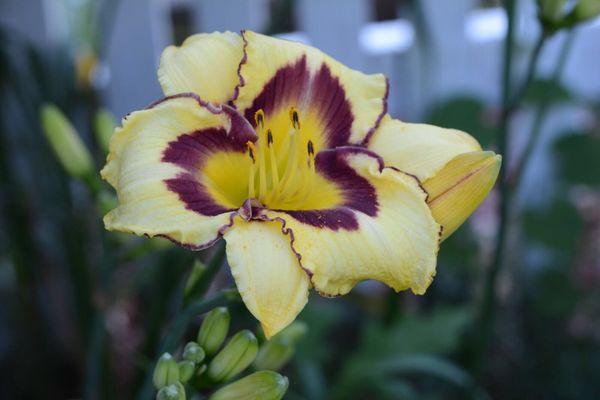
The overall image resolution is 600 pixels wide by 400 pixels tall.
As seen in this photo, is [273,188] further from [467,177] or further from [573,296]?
[573,296]

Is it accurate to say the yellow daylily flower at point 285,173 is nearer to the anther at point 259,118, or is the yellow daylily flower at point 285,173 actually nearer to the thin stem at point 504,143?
the anther at point 259,118

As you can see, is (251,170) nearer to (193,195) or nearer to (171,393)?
(193,195)

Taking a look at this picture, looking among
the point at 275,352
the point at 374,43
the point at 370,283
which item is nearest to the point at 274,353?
the point at 275,352

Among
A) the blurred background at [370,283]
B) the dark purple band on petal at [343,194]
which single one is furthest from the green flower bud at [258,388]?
the blurred background at [370,283]

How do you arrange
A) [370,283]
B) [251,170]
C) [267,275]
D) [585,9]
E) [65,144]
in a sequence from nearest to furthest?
[267,275], [251,170], [585,9], [65,144], [370,283]

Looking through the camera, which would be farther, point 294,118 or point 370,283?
point 370,283

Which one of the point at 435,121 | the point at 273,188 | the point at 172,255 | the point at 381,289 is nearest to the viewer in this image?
the point at 273,188

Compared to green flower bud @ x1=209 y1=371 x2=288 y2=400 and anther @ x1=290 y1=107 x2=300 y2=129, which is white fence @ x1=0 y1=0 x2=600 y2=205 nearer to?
anther @ x1=290 y1=107 x2=300 y2=129

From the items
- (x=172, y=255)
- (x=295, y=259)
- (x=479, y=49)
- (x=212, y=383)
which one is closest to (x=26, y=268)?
(x=172, y=255)
